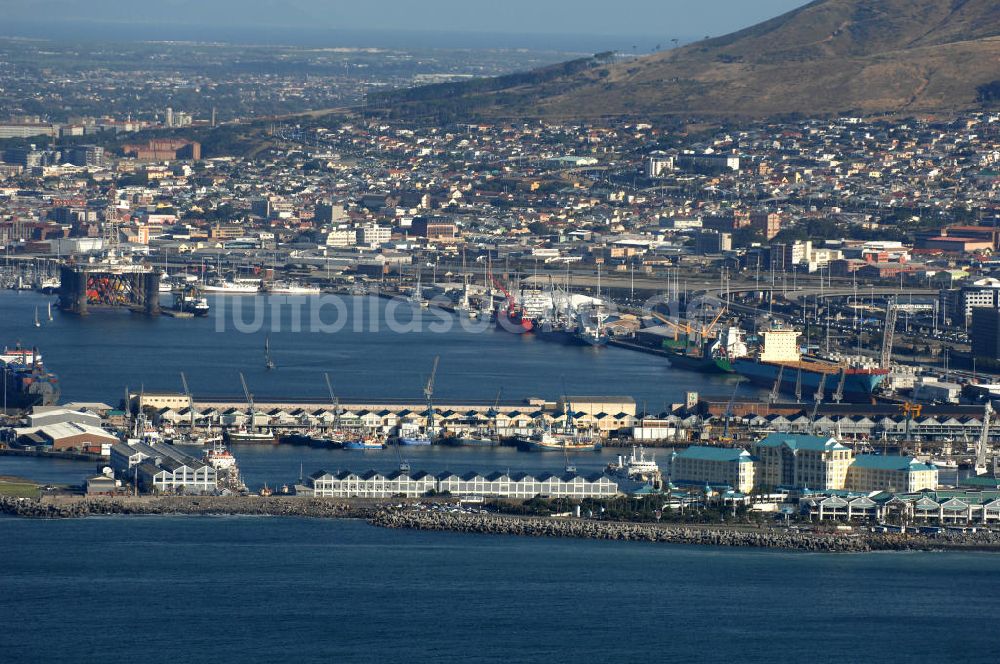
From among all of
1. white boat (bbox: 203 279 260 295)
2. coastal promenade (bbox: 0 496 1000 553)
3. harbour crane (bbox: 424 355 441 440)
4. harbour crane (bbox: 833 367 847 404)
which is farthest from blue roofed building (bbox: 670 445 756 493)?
white boat (bbox: 203 279 260 295)

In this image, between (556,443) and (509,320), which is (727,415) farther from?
(509,320)

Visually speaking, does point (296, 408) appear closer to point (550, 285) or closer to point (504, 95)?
point (550, 285)

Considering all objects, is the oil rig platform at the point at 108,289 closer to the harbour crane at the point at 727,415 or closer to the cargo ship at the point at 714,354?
the cargo ship at the point at 714,354

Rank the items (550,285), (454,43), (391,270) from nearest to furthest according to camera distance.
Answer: (550,285), (391,270), (454,43)

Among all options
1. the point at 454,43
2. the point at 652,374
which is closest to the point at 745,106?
the point at 652,374

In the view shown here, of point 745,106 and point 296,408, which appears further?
point 745,106

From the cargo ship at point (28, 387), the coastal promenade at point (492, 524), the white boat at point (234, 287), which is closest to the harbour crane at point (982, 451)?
the coastal promenade at point (492, 524)
